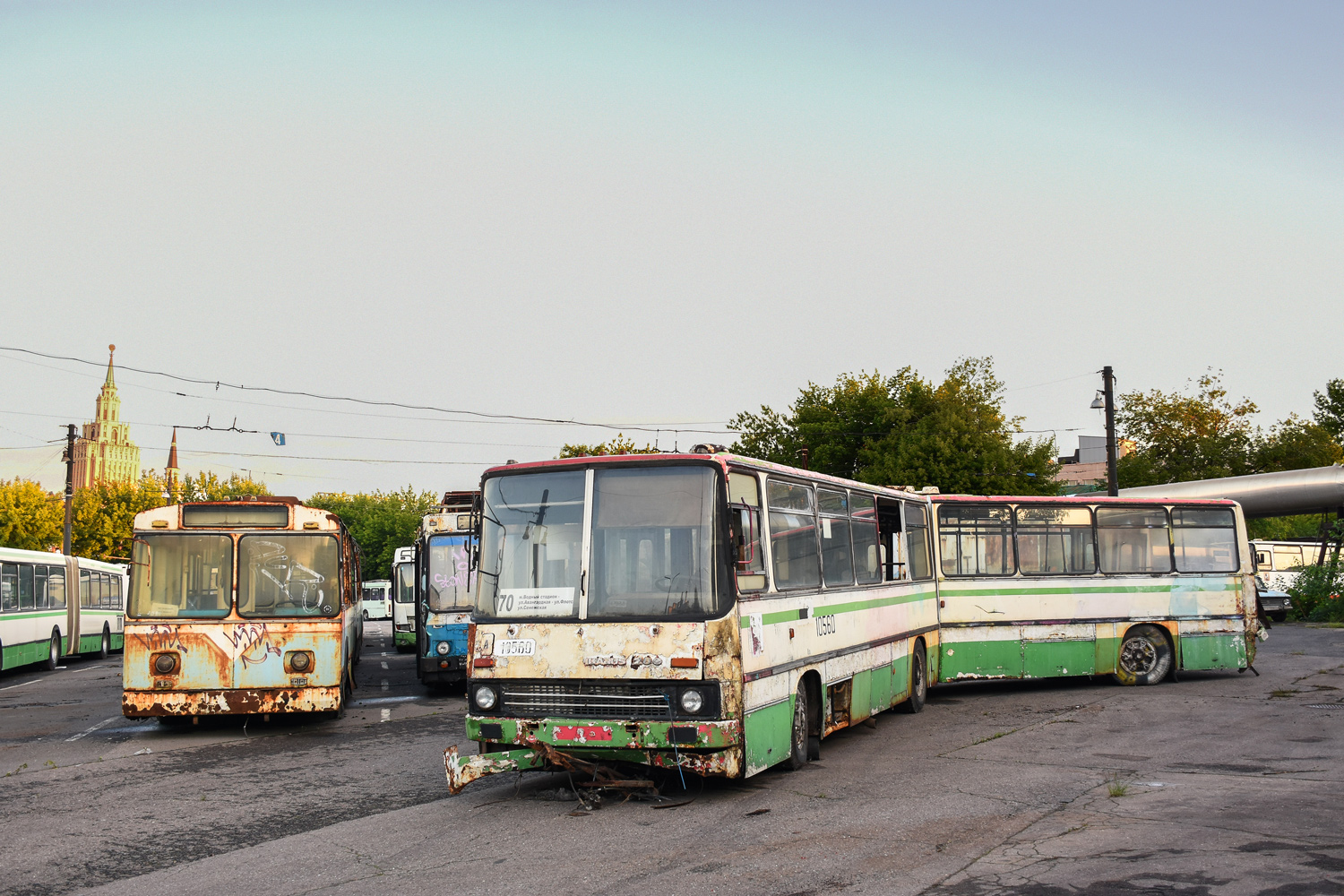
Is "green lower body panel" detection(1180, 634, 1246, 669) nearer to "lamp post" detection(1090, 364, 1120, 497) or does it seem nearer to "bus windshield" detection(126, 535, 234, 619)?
"bus windshield" detection(126, 535, 234, 619)

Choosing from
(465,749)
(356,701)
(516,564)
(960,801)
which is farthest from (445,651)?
(960,801)

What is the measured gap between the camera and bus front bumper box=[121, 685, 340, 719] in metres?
13.7

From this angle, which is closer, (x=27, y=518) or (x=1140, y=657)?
(x=1140, y=657)

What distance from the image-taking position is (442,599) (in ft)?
66.5

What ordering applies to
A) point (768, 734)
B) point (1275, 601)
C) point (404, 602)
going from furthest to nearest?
1. point (1275, 601)
2. point (404, 602)
3. point (768, 734)

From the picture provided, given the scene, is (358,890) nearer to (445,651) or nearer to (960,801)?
(960,801)

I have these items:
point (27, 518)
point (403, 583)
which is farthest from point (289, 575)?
point (27, 518)

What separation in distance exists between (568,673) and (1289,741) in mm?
7773

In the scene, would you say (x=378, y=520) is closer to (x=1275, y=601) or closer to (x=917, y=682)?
(x=1275, y=601)

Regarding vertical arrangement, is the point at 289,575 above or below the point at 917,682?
above

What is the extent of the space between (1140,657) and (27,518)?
221ft

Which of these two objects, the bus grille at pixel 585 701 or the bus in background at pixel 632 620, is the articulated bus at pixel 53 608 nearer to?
the bus in background at pixel 632 620

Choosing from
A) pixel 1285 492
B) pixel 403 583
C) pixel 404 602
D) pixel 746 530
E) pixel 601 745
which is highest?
pixel 1285 492

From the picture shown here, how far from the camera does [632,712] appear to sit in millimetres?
9031
